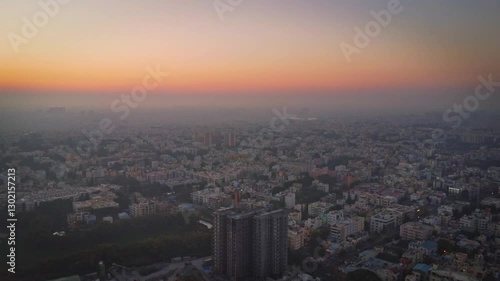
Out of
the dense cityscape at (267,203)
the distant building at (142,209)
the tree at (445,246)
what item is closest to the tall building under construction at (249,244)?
the dense cityscape at (267,203)

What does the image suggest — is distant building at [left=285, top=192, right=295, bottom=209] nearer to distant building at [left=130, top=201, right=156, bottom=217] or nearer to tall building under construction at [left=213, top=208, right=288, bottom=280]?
distant building at [left=130, top=201, right=156, bottom=217]

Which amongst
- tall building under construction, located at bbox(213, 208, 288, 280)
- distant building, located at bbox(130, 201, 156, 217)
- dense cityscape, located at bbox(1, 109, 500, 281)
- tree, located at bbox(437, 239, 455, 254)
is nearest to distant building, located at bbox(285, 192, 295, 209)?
dense cityscape, located at bbox(1, 109, 500, 281)

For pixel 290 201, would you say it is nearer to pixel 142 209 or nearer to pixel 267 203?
pixel 267 203

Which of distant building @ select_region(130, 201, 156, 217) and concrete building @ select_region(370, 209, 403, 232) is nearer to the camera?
concrete building @ select_region(370, 209, 403, 232)

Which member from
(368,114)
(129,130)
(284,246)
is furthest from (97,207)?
(368,114)

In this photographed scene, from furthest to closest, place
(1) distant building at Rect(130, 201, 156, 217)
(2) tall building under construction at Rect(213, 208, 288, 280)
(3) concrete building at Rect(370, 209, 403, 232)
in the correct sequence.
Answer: (1) distant building at Rect(130, 201, 156, 217), (3) concrete building at Rect(370, 209, 403, 232), (2) tall building under construction at Rect(213, 208, 288, 280)

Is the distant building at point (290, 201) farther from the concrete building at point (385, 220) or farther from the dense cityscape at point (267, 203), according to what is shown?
the concrete building at point (385, 220)

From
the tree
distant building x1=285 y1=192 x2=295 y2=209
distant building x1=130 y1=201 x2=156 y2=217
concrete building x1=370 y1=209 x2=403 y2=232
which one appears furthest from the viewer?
distant building x1=285 y1=192 x2=295 y2=209

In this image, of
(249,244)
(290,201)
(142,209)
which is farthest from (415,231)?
(142,209)

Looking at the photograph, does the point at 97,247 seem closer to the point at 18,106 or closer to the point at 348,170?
the point at 18,106
